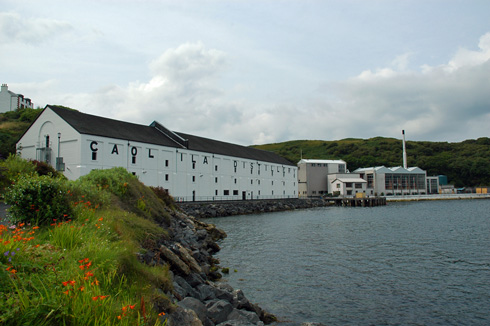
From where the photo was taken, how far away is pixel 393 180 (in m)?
110

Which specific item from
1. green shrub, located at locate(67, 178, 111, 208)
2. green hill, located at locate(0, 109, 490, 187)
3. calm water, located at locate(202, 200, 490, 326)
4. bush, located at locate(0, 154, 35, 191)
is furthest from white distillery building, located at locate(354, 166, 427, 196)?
green shrub, located at locate(67, 178, 111, 208)

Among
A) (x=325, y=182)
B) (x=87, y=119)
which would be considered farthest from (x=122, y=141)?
(x=325, y=182)

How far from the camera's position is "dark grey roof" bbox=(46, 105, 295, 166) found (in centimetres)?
4375

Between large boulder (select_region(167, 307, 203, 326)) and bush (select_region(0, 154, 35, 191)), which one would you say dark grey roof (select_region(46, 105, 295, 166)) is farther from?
large boulder (select_region(167, 307, 203, 326))

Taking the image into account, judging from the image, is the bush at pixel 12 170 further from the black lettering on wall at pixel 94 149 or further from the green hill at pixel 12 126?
the green hill at pixel 12 126

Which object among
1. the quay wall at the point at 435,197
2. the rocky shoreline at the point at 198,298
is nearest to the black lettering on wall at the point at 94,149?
the rocky shoreline at the point at 198,298

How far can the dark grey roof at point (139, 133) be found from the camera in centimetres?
4375

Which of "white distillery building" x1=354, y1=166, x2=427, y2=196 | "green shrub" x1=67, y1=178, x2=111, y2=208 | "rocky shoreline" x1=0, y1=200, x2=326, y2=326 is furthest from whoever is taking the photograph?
"white distillery building" x1=354, y1=166, x2=427, y2=196

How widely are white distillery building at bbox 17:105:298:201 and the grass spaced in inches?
1452

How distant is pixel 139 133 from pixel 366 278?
145 ft

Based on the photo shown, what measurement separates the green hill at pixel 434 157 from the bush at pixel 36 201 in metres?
114

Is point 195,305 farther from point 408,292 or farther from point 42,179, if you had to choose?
point 408,292

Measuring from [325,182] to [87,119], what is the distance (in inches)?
2970

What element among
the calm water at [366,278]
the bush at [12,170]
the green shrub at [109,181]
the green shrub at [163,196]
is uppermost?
the bush at [12,170]
